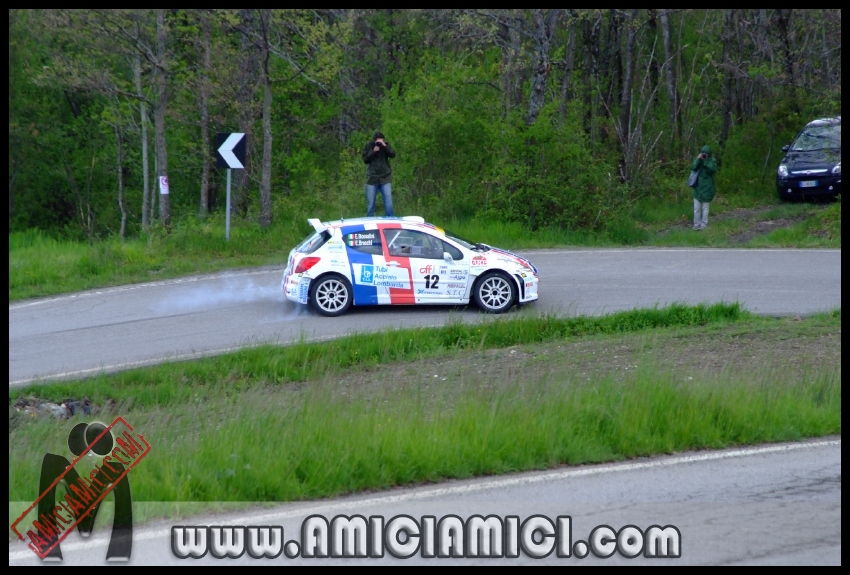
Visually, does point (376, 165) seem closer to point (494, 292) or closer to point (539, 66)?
point (539, 66)

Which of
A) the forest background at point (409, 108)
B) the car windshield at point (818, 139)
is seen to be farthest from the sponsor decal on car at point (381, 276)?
the car windshield at point (818, 139)

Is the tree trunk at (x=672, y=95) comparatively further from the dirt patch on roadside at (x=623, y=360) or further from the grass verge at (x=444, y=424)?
the grass verge at (x=444, y=424)

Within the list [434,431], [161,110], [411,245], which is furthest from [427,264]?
[161,110]

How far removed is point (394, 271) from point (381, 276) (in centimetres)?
23

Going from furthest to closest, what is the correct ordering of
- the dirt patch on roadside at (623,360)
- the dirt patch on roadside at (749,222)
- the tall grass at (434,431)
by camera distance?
the dirt patch on roadside at (749,222) → the dirt patch on roadside at (623,360) → the tall grass at (434,431)

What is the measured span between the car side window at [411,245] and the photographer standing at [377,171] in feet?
17.6

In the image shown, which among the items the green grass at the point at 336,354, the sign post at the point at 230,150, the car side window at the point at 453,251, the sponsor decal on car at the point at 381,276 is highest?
the sign post at the point at 230,150

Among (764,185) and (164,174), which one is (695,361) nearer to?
(164,174)

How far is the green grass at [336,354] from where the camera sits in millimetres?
10734

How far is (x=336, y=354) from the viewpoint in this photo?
480 inches

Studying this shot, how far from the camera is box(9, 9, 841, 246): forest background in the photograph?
2230cm

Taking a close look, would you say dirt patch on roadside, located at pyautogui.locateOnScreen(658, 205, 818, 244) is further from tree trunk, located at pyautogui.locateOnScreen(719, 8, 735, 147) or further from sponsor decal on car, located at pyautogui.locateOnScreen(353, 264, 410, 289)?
sponsor decal on car, located at pyautogui.locateOnScreen(353, 264, 410, 289)

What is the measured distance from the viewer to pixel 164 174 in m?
22.9

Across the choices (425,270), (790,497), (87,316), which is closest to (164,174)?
(87,316)
